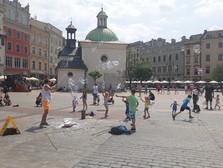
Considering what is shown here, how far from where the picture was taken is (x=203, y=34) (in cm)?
10431

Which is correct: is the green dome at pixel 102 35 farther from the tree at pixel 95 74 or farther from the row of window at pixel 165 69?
the row of window at pixel 165 69

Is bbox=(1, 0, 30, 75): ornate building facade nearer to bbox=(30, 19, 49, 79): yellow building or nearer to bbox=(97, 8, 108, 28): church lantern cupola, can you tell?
bbox=(30, 19, 49, 79): yellow building

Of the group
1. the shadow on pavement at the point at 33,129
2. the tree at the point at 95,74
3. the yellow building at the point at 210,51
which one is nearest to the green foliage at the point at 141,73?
the yellow building at the point at 210,51

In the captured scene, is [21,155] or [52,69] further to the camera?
[52,69]

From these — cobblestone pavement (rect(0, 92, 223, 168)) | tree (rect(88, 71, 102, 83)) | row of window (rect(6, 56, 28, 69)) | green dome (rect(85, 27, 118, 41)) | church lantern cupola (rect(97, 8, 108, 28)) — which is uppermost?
church lantern cupola (rect(97, 8, 108, 28))

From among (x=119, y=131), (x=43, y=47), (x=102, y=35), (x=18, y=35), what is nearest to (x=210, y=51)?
(x=102, y=35)

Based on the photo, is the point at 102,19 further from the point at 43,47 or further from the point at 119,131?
the point at 119,131

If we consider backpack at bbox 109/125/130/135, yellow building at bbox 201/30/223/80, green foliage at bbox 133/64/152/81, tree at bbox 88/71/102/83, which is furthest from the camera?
yellow building at bbox 201/30/223/80

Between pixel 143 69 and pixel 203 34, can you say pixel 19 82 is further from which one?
pixel 203 34

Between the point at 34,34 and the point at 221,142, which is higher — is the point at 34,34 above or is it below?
above

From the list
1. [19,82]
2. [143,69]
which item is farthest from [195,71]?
[19,82]

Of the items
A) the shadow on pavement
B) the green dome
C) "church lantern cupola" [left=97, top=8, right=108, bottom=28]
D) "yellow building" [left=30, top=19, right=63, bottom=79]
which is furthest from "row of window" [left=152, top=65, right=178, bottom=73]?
the shadow on pavement

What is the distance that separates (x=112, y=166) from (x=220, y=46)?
97725 mm

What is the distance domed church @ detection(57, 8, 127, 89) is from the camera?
72.6m
